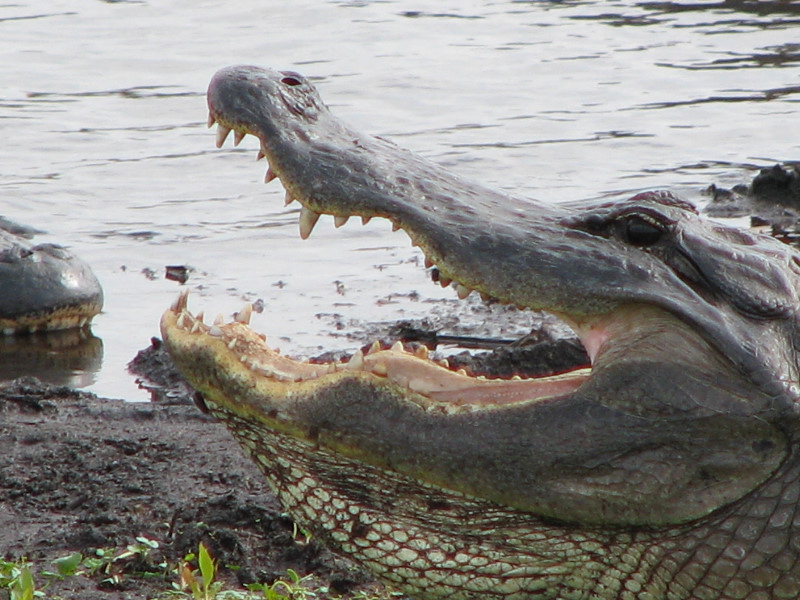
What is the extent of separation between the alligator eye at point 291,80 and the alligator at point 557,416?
263 mm

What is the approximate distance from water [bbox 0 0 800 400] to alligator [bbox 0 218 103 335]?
0.15 m

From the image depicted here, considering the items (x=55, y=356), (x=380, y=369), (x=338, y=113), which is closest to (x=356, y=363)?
(x=380, y=369)

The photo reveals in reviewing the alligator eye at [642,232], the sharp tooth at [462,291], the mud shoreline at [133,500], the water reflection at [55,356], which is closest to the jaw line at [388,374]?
the sharp tooth at [462,291]

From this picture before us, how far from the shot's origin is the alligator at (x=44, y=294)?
698cm

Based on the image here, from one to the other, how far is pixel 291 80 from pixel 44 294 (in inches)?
157

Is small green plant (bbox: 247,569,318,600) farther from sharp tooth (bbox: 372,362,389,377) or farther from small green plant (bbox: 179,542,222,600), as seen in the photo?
sharp tooth (bbox: 372,362,389,377)

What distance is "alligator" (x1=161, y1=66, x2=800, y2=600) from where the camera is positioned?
113 inches

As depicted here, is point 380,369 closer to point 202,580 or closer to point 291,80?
point 291,80

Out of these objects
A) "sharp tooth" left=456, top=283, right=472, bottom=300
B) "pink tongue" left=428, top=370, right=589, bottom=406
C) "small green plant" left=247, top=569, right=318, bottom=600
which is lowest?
"small green plant" left=247, top=569, right=318, bottom=600

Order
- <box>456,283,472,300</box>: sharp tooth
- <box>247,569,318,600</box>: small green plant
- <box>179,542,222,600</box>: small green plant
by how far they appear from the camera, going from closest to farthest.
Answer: <box>456,283,472,300</box>: sharp tooth → <box>179,542,222,600</box>: small green plant → <box>247,569,318,600</box>: small green plant

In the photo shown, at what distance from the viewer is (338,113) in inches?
432

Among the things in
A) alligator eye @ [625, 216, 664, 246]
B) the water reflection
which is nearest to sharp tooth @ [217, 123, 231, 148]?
alligator eye @ [625, 216, 664, 246]

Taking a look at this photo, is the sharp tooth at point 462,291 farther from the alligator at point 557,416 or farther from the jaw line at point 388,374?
the jaw line at point 388,374

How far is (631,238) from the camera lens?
304cm
